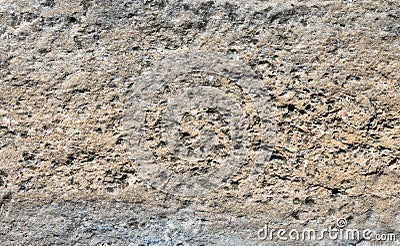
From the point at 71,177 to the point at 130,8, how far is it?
50 cm

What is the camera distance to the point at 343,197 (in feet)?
4.93

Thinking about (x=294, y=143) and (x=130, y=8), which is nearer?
(x=294, y=143)

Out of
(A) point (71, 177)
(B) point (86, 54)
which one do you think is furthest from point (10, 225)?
(B) point (86, 54)

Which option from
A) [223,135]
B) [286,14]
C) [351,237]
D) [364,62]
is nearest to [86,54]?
[223,135]

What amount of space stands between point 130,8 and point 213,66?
295 millimetres

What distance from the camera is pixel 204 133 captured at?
4.94 ft

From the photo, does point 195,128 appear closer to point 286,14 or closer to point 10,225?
point 286,14

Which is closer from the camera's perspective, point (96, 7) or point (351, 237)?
point (351, 237)

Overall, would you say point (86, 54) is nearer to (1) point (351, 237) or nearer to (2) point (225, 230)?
(2) point (225, 230)

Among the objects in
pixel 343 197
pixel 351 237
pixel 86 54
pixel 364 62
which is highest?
pixel 86 54

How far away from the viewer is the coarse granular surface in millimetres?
1499

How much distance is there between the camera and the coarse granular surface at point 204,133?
1499mm

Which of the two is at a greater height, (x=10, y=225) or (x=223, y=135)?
(x=223, y=135)

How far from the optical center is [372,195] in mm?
1505
